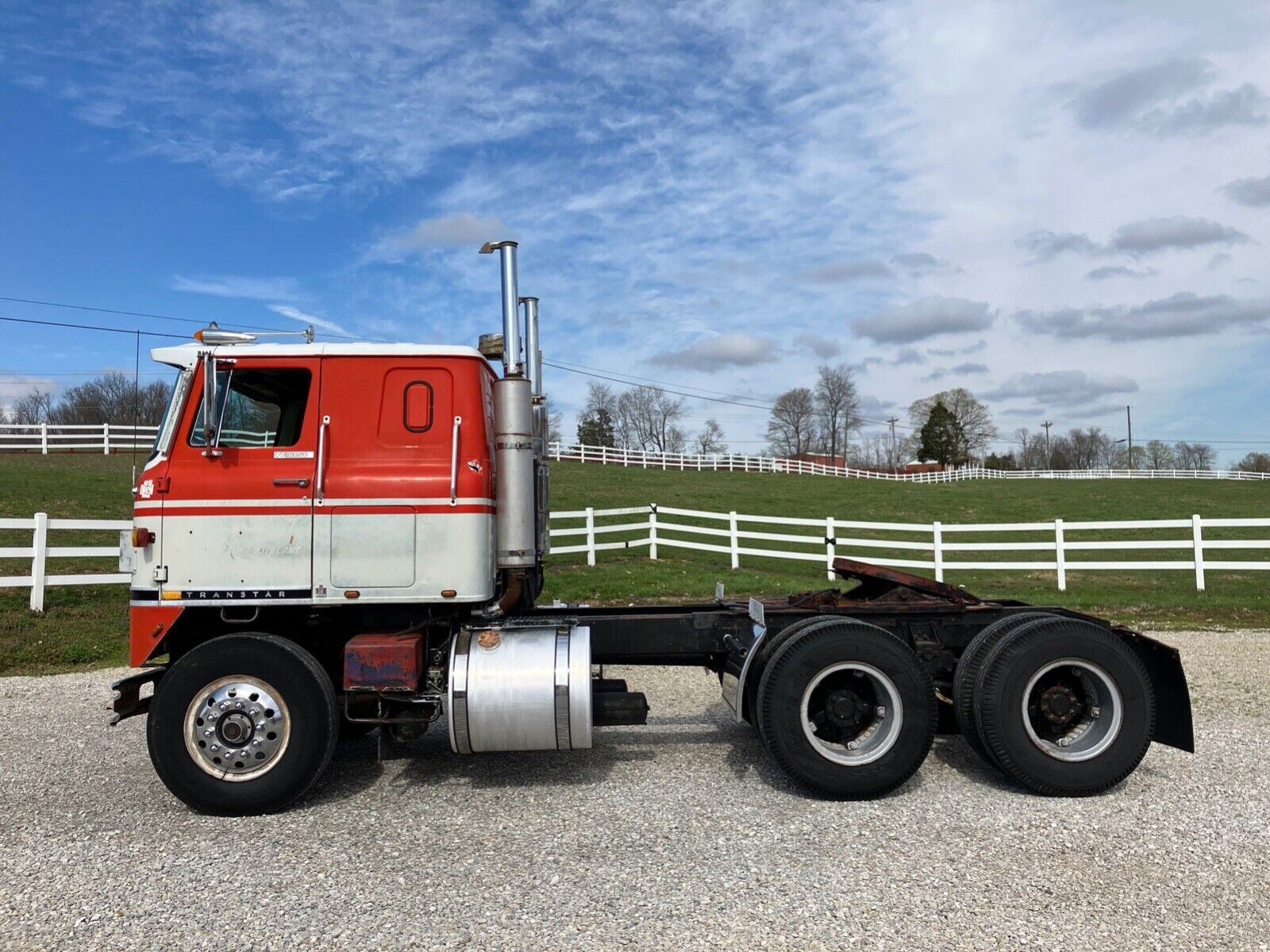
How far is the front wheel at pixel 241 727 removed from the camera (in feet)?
16.1

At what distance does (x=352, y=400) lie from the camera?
5234mm

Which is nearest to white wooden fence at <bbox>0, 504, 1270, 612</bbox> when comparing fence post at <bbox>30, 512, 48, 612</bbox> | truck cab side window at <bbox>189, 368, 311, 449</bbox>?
fence post at <bbox>30, 512, 48, 612</bbox>

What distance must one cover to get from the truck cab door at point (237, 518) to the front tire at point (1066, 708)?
4039mm

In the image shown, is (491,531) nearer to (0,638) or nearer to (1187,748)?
(1187,748)

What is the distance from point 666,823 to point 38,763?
450cm

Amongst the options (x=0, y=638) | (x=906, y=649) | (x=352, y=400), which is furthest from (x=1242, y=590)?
(x=0, y=638)

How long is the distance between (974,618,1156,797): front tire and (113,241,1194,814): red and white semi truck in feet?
0.04

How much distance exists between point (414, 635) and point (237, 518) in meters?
1.20

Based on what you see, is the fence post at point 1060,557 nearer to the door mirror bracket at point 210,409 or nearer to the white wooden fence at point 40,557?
the door mirror bracket at point 210,409

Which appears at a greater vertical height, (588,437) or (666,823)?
(588,437)

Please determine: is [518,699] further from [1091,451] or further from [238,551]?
[1091,451]

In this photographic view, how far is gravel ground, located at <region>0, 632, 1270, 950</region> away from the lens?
362 centimetres

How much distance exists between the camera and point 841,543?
17.5 metres

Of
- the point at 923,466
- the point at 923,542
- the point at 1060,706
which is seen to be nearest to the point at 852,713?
the point at 1060,706
